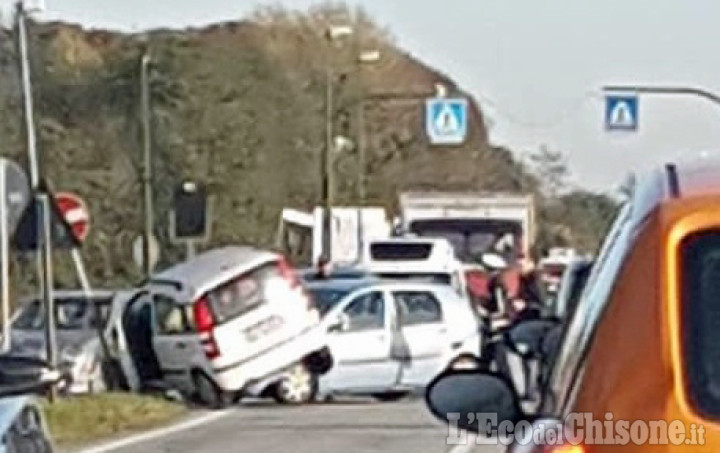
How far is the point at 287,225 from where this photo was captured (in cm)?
6300

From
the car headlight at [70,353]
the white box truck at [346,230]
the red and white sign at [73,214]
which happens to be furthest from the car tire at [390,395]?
the white box truck at [346,230]

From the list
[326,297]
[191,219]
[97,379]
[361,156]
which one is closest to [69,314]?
[97,379]

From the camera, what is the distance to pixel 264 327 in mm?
28828

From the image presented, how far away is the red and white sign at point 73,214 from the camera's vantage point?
23.6m

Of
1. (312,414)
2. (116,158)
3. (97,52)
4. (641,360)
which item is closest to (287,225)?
(116,158)

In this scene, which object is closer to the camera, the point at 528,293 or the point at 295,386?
the point at 528,293

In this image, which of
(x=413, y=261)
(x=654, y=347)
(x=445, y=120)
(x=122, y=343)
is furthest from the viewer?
(x=445, y=120)

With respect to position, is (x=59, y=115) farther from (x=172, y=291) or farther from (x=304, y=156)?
(x=172, y=291)

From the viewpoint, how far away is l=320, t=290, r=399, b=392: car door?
98.0ft

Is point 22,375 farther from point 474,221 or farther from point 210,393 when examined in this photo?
point 474,221

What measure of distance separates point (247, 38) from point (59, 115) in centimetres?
1514

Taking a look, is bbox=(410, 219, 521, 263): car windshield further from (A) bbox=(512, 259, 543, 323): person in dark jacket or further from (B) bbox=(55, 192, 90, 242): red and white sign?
(B) bbox=(55, 192, 90, 242): red and white sign

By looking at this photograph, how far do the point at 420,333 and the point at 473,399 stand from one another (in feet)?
79.8

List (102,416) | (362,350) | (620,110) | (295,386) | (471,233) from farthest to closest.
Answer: (620,110) → (471,233) → (362,350) → (295,386) → (102,416)
